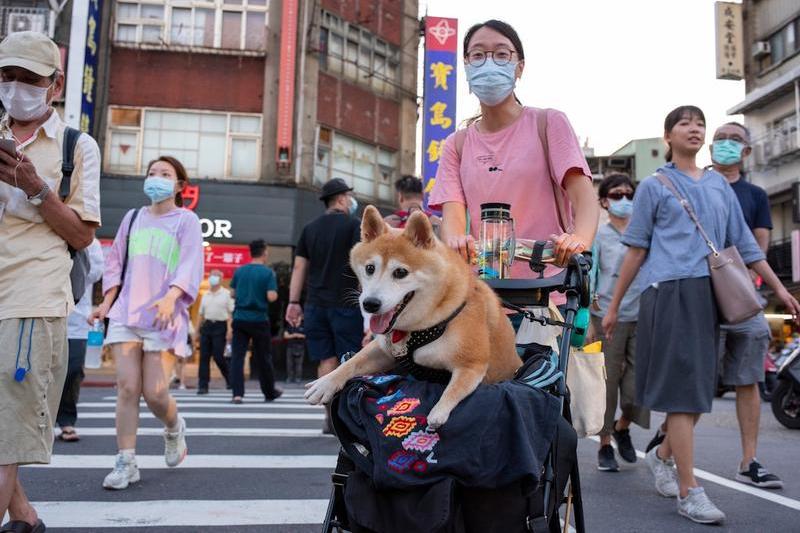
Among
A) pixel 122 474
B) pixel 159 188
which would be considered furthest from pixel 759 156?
pixel 122 474

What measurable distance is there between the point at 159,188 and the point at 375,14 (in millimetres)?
21259

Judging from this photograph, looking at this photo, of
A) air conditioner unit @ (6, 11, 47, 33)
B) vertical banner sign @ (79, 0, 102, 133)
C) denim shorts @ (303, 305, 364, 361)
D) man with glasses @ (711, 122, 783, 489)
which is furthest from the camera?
air conditioner unit @ (6, 11, 47, 33)

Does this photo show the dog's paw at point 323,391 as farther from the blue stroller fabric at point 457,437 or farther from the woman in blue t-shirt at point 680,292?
the woman in blue t-shirt at point 680,292

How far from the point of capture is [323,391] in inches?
88.7

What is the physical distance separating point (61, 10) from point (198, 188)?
276 inches

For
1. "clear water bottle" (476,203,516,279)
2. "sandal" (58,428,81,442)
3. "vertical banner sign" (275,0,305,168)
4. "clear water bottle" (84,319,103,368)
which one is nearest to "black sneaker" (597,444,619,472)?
"clear water bottle" (476,203,516,279)

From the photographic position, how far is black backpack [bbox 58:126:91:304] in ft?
10.0

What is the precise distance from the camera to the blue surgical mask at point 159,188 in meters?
4.92

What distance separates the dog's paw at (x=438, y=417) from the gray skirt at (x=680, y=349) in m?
2.34

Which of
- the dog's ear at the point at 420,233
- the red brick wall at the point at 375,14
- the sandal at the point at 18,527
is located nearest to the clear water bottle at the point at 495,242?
the dog's ear at the point at 420,233

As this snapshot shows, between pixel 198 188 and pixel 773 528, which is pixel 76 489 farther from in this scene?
pixel 198 188

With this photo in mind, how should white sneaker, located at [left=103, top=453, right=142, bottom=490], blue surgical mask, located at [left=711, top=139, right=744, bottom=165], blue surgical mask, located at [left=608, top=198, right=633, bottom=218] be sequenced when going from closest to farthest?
white sneaker, located at [left=103, top=453, right=142, bottom=490]
blue surgical mask, located at [left=711, top=139, right=744, bottom=165]
blue surgical mask, located at [left=608, top=198, right=633, bottom=218]

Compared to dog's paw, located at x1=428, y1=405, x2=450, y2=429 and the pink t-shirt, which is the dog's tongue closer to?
dog's paw, located at x1=428, y1=405, x2=450, y2=429

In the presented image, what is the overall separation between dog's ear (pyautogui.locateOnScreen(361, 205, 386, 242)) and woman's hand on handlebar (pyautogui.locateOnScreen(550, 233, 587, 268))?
64 centimetres
